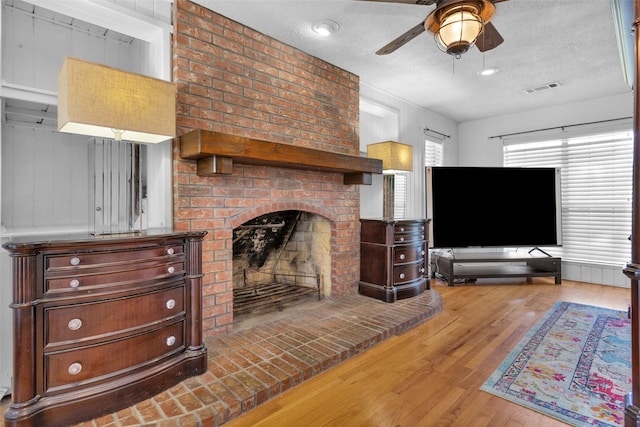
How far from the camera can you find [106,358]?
1.60m

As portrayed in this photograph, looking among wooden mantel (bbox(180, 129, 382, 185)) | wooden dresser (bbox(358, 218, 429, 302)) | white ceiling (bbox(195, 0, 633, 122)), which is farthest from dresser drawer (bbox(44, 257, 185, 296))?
wooden dresser (bbox(358, 218, 429, 302))

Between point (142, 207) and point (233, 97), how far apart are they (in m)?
1.07

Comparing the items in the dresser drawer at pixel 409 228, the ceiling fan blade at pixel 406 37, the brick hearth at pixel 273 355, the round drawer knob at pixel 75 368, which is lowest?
the brick hearth at pixel 273 355

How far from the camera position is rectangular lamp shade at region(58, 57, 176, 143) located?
156 centimetres

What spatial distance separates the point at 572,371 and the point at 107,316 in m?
2.79

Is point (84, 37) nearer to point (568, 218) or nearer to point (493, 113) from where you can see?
point (493, 113)

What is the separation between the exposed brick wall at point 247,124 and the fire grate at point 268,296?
1.12 ft

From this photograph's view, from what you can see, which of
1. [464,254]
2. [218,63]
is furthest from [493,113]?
[218,63]

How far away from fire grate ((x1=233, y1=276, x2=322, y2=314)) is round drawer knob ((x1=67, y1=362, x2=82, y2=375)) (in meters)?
1.40

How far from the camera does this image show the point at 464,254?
486 cm

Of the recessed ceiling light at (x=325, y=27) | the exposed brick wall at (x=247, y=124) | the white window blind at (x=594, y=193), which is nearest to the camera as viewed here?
the exposed brick wall at (x=247, y=124)

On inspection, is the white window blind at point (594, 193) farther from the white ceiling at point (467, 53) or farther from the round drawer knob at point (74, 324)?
the round drawer knob at point (74, 324)

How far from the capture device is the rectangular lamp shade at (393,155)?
3678 mm

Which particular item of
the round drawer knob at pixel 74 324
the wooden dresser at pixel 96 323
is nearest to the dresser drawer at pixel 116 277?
the wooden dresser at pixel 96 323
